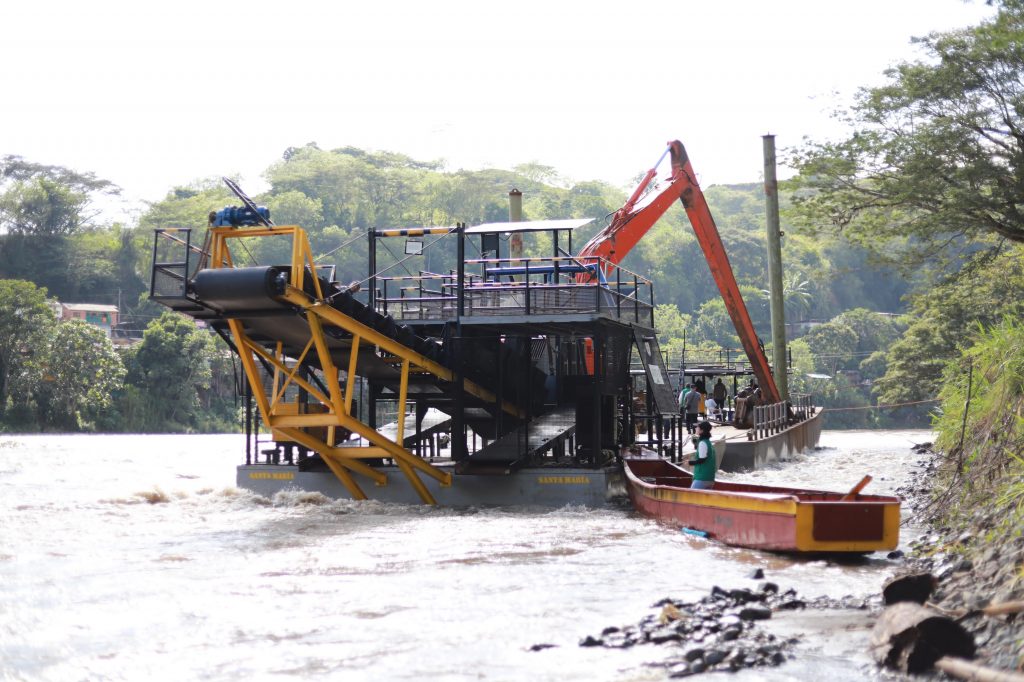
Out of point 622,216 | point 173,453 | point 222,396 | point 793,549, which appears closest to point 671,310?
point 222,396

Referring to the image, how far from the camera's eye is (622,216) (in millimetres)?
29641

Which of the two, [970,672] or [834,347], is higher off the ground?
[834,347]

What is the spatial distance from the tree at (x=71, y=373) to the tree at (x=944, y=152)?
161 feet

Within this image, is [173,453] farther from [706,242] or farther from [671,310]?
[671,310]

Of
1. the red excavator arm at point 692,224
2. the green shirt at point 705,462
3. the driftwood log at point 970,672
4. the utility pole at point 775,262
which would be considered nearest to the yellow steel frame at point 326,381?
the green shirt at point 705,462

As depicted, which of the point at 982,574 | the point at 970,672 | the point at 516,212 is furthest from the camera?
the point at 516,212

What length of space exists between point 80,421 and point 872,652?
64.8 meters

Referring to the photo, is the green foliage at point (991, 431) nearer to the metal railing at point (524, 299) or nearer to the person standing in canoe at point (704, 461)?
the person standing in canoe at point (704, 461)

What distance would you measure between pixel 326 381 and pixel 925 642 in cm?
1366

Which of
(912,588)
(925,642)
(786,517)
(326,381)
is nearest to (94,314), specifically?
(326,381)

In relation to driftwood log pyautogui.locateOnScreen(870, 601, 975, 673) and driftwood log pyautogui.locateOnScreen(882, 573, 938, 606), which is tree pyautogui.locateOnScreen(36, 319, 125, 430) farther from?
driftwood log pyautogui.locateOnScreen(870, 601, 975, 673)

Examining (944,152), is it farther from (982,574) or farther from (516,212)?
(982,574)

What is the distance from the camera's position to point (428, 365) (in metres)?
20.3

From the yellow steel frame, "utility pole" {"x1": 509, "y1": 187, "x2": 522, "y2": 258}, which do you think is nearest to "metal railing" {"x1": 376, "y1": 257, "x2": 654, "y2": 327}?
the yellow steel frame
